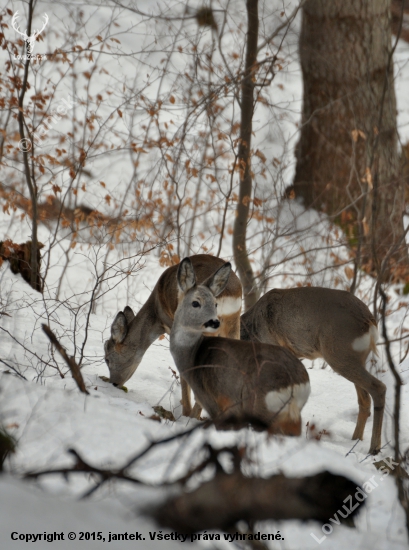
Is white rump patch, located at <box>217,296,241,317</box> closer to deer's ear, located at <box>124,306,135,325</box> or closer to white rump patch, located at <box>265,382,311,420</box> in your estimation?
deer's ear, located at <box>124,306,135,325</box>

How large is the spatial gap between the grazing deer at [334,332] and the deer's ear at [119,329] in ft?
5.04

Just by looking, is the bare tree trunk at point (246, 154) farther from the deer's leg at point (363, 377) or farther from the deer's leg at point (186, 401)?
A: the deer's leg at point (363, 377)

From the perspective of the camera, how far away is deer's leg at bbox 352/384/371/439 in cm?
622

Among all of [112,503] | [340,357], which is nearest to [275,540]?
[112,503]

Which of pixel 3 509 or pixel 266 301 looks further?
pixel 266 301

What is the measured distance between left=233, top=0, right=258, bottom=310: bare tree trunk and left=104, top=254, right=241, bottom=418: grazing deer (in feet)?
6.47

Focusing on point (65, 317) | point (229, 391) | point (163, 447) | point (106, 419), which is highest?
point (65, 317)

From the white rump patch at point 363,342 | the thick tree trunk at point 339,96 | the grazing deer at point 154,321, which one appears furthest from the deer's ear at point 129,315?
the thick tree trunk at point 339,96

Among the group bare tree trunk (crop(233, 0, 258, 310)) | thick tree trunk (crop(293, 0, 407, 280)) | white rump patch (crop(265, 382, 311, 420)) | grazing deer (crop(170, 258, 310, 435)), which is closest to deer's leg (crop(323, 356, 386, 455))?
grazing deer (crop(170, 258, 310, 435))

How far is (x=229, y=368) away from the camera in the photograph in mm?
4770

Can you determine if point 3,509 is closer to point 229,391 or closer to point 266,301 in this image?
point 229,391

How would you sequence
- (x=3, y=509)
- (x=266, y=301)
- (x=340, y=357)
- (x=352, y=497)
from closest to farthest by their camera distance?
(x=3, y=509) → (x=352, y=497) → (x=340, y=357) → (x=266, y=301)

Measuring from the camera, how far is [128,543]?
2.24 meters

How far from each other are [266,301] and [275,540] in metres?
4.21
